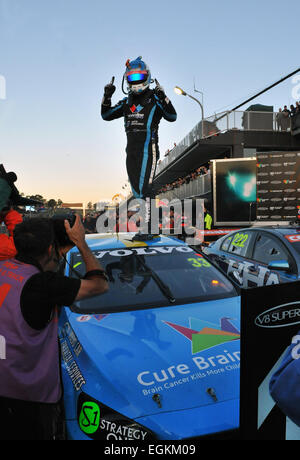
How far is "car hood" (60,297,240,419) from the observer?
1.61 meters

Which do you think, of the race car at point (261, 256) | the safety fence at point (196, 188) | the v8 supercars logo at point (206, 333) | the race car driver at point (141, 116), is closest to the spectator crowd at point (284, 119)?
the safety fence at point (196, 188)

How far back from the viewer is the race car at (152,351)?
1.51 m

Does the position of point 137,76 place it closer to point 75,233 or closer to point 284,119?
point 75,233

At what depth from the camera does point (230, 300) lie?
2756 mm

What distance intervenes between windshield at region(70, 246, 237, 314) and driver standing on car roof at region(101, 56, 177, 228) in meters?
1.14

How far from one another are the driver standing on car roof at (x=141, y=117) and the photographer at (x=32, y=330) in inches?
108

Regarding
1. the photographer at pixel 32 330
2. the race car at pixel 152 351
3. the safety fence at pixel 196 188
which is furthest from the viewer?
the safety fence at pixel 196 188

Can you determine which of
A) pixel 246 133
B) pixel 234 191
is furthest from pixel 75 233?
pixel 246 133

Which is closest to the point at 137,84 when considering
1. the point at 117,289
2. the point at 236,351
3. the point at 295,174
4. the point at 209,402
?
the point at 117,289

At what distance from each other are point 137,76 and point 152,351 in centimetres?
331

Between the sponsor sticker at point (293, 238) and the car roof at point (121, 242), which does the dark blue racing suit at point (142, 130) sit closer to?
the car roof at point (121, 242)

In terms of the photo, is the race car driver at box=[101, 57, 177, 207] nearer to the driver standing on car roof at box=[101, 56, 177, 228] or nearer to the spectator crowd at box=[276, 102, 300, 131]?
the driver standing on car roof at box=[101, 56, 177, 228]

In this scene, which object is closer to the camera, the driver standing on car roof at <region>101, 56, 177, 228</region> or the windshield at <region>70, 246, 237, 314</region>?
the windshield at <region>70, 246, 237, 314</region>

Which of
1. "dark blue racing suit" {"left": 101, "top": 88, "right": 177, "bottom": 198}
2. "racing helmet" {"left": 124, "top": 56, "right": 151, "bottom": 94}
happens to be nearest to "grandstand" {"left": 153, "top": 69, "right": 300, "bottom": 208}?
"dark blue racing suit" {"left": 101, "top": 88, "right": 177, "bottom": 198}
